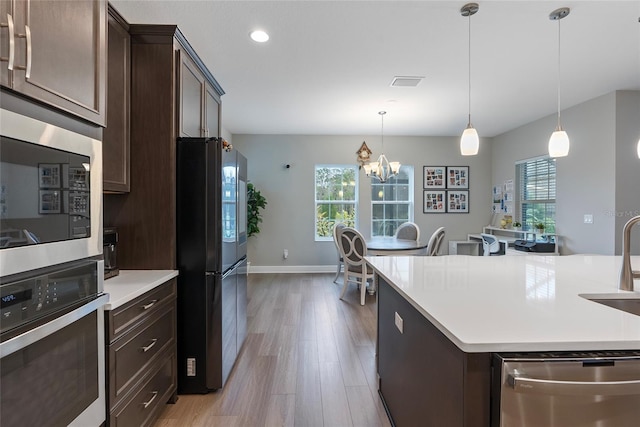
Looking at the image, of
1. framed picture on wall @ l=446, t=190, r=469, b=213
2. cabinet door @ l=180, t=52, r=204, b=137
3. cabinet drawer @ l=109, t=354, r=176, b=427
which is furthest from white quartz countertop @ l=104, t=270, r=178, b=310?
framed picture on wall @ l=446, t=190, r=469, b=213

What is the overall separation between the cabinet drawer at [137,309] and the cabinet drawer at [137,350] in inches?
1.7

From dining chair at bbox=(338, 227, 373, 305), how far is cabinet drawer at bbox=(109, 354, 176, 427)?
2577mm

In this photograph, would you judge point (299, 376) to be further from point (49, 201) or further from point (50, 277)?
point (49, 201)

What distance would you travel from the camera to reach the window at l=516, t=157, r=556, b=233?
4828 mm

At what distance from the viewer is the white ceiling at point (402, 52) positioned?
2240mm

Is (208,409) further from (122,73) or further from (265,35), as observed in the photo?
(265,35)

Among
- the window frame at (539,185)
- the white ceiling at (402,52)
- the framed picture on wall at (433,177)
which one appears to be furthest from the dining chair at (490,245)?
the white ceiling at (402,52)

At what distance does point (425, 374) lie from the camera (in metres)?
1.30

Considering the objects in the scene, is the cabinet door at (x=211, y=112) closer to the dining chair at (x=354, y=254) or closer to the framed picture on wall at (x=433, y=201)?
the dining chair at (x=354, y=254)

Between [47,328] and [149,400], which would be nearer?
[47,328]

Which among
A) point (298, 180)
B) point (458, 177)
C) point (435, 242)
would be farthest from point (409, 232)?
point (298, 180)

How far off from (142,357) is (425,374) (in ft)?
4.63

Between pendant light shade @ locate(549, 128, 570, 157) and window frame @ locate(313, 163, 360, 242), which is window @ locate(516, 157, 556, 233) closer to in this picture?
window frame @ locate(313, 163, 360, 242)

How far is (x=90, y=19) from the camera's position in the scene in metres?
1.27
